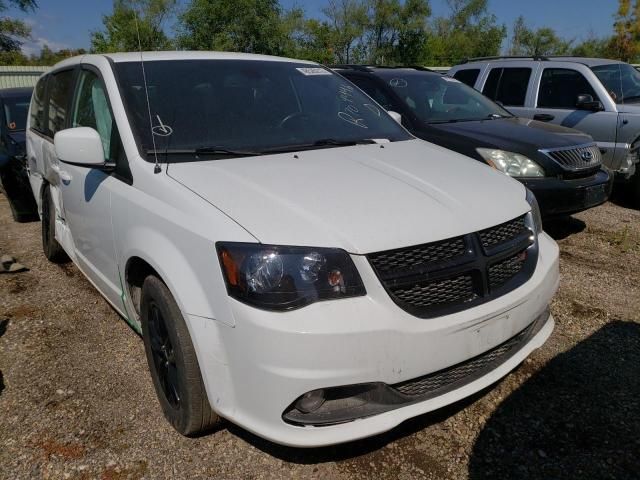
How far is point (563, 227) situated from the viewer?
5.80 metres

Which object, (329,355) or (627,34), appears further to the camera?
(627,34)

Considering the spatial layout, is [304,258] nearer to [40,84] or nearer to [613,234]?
[40,84]

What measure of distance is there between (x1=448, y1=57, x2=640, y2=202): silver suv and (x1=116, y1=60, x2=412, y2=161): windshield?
4278 millimetres

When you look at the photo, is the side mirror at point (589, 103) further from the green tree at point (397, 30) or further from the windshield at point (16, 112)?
the green tree at point (397, 30)

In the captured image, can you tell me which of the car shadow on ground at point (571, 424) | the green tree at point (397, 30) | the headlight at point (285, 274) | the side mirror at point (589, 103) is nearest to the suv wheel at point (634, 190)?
the side mirror at point (589, 103)

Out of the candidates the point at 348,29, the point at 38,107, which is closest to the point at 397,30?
the point at 348,29

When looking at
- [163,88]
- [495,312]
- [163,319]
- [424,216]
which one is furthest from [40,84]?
[495,312]

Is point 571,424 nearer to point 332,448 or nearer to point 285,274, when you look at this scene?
point 332,448

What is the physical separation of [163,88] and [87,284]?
215 centimetres

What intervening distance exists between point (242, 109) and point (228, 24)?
30835 mm

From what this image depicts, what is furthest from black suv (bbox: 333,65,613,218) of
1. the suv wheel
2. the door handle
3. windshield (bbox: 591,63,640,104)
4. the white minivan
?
the white minivan

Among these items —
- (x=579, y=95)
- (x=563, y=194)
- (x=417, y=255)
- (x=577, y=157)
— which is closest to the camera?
(x=417, y=255)

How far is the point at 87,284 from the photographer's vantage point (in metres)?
4.39

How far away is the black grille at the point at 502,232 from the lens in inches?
90.4
